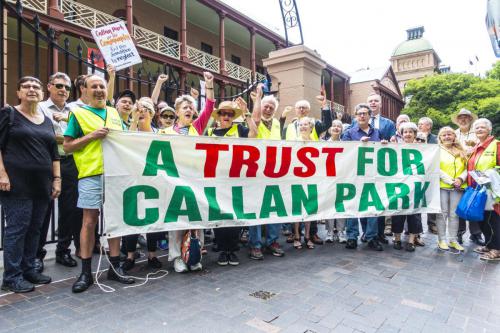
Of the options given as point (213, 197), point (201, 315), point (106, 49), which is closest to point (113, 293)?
point (201, 315)

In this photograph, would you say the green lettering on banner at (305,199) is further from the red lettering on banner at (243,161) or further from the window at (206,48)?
the window at (206,48)

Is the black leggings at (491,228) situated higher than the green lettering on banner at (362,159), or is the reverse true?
the green lettering on banner at (362,159)

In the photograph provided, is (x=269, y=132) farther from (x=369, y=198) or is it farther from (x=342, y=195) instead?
(x=369, y=198)

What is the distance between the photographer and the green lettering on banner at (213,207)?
12.7ft

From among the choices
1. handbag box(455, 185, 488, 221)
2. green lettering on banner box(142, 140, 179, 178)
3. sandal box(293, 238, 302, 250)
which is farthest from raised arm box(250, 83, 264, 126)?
handbag box(455, 185, 488, 221)

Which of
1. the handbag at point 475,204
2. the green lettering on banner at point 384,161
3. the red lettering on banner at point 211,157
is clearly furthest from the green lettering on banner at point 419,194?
the red lettering on banner at point 211,157

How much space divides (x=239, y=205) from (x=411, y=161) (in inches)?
109

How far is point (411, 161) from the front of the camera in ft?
16.6

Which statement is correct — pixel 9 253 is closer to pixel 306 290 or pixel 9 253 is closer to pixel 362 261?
pixel 306 290

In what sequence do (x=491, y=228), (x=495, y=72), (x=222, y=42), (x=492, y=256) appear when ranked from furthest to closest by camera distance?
(x=495, y=72) → (x=222, y=42) → (x=491, y=228) → (x=492, y=256)

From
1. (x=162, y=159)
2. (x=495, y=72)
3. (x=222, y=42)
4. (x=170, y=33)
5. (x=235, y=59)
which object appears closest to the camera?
(x=162, y=159)

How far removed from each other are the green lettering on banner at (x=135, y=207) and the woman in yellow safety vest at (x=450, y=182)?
397cm

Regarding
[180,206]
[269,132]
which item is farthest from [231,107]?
[180,206]

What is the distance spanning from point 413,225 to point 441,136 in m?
1.40
